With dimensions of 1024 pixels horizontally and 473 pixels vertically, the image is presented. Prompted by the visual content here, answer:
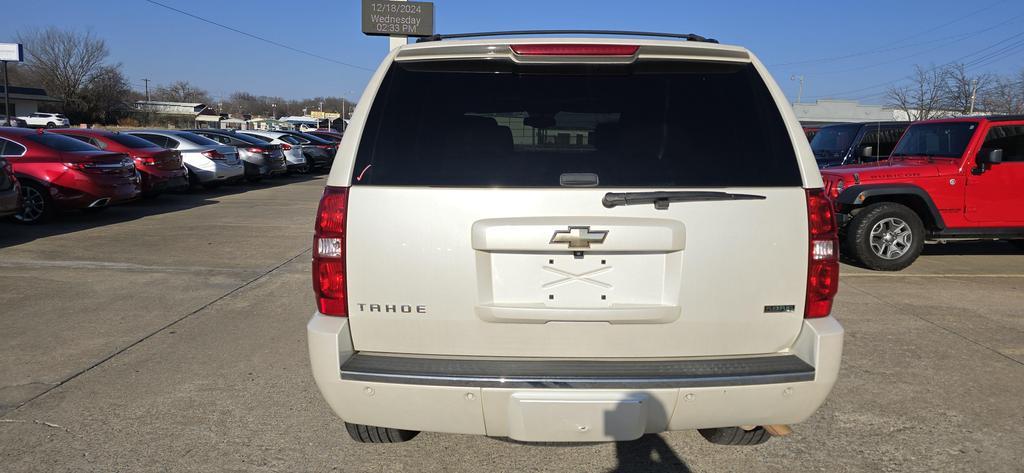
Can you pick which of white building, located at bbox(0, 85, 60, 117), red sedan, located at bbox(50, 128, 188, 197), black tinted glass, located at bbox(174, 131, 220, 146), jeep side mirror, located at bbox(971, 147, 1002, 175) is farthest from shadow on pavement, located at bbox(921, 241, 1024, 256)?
white building, located at bbox(0, 85, 60, 117)

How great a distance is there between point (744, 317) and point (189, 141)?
670 inches

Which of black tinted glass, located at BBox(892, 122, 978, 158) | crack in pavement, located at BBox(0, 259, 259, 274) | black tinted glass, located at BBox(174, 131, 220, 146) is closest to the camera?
crack in pavement, located at BBox(0, 259, 259, 274)

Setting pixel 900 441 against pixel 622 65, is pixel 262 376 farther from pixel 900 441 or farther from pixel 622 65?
pixel 900 441

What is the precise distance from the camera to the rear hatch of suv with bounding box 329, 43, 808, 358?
2.61 m

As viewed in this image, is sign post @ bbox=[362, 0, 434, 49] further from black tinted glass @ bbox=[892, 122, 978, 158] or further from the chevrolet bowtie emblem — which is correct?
the chevrolet bowtie emblem

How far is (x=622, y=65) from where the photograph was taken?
2.80m

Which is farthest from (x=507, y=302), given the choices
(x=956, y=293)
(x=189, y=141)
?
(x=189, y=141)

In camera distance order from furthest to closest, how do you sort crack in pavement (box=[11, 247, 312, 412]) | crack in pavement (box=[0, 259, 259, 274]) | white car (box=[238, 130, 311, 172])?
white car (box=[238, 130, 311, 172]), crack in pavement (box=[0, 259, 259, 274]), crack in pavement (box=[11, 247, 312, 412])

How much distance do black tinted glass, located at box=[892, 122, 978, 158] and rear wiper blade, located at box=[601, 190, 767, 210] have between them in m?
7.53

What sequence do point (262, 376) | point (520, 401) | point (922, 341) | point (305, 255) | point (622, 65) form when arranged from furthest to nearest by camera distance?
point (305, 255) < point (922, 341) < point (262, 376) < point (622, 65) < point (520, 401)

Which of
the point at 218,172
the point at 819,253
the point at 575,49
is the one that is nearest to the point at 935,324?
the point at 819,253

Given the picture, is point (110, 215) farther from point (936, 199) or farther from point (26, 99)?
point (26, 99)

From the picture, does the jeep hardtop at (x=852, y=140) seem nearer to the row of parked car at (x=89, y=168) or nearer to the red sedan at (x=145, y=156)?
the row of parked car at (x=89, y=168)

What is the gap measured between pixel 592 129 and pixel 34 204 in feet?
36.5
